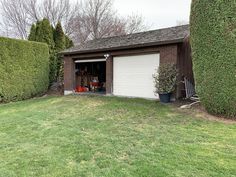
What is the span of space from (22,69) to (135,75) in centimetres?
610

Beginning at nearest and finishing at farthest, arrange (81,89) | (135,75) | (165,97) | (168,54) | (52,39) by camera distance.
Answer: (165,97) → (168,54) → (135,75) → (81,89) → (52,39)

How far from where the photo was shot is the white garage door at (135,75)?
1065cm

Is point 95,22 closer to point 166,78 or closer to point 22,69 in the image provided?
point 22,69

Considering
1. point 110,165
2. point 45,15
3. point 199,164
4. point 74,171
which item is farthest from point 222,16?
point 45,15

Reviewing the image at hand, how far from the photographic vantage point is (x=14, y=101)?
11.9 m

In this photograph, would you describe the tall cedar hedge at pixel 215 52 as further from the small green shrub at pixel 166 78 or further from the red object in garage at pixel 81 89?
the red object in garage at pixel 81 89

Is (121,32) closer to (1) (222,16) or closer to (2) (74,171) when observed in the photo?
(1) (222,16)

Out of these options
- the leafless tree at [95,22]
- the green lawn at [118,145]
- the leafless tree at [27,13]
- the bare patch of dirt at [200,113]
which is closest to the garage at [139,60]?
the bare patch of dirt at [200,113]

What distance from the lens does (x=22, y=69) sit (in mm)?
12219

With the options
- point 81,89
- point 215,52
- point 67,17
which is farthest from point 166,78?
point 67,17

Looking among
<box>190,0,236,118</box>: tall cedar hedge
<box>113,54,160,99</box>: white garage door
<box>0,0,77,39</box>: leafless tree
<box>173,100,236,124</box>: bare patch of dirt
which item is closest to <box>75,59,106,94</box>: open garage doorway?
<box>113,54,160,99</box>: white garage door

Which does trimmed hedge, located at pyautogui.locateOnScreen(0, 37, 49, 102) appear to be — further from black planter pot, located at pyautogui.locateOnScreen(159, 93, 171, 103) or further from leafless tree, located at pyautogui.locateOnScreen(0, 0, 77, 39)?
leafless tree, located at pyautogui.locateOnScreen(0, 0, 77, 39)

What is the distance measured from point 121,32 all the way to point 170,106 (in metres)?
21.8

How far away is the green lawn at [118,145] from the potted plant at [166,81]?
2071mm
